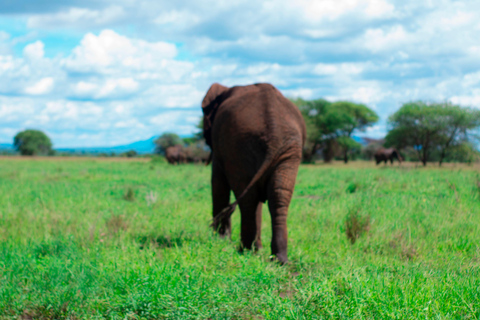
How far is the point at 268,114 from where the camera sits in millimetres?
4742

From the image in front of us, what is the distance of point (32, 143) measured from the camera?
91062 mm

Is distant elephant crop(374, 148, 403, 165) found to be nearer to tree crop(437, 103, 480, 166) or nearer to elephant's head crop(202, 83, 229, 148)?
tree crop(437, 103, 480, 166)

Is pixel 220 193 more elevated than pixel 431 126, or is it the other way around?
pixel 431 126

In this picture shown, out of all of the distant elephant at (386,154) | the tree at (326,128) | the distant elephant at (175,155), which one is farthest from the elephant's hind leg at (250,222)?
the tree at (326,128)

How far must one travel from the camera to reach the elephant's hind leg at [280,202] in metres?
4.57

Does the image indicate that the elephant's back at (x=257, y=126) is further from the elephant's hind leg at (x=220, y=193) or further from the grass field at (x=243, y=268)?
the grass field at (x=243, y=268)

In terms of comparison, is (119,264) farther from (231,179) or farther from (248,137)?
(248,137)

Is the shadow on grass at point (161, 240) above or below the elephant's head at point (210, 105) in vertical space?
below

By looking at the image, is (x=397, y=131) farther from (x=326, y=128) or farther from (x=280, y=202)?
(x=280, y=202)

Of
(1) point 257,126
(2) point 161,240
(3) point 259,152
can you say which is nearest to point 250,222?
(3) point 259,152

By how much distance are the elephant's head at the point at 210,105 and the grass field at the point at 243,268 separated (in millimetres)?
1393

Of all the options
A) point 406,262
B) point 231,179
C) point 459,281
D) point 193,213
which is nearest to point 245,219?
point 231,179

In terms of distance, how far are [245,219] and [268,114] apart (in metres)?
1.26

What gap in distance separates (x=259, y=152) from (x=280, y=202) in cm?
60
